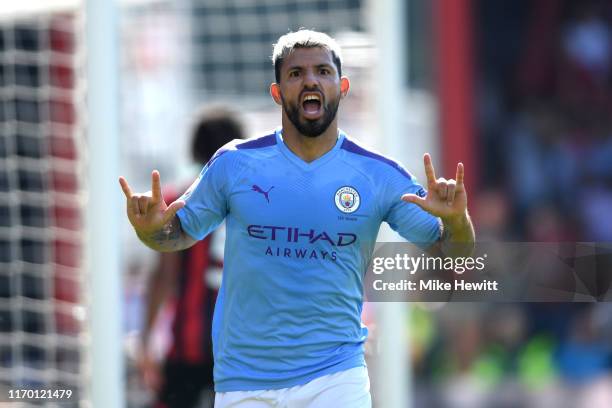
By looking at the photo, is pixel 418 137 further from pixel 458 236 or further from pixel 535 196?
pixel 458 236

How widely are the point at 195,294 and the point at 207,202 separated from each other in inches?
90.8

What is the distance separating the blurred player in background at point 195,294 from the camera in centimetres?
653

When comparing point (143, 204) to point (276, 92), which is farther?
point (276, 92)

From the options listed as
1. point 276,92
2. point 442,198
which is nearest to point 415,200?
point 442,198

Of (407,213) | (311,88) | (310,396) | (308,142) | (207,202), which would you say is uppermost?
(311,88)

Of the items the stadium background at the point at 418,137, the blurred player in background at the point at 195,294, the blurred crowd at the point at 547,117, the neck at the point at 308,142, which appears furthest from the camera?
the blurred crowd at the point at 547,117

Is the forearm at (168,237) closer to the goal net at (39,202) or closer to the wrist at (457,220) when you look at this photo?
the wrist at (457,220)

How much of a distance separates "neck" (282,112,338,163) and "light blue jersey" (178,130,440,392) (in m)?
0.02

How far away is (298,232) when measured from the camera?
4.21 m

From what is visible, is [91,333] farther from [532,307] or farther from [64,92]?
[532,307]

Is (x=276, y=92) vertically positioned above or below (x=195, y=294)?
above

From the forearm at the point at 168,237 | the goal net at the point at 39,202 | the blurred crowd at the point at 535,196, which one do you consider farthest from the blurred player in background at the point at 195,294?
the blurred crowd at the point at 535,196

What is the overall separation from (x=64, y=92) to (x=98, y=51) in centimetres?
279

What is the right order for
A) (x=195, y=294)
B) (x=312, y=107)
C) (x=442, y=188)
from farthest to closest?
(x=195, y=294)
(x=312, y=107)
(x=442, y=188)
